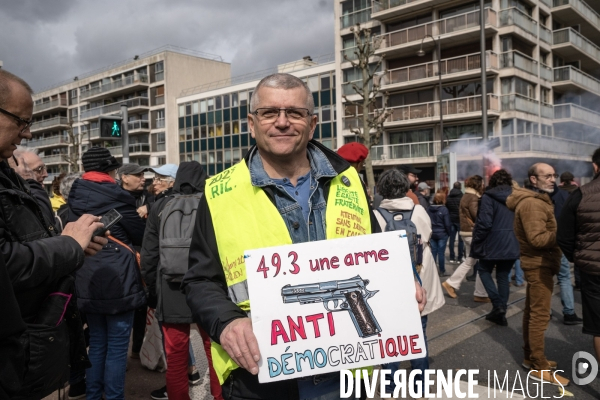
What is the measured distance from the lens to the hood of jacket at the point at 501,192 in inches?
237

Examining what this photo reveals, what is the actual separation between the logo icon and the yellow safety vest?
3340 mm

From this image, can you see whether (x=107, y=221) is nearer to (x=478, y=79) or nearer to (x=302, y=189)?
(x=302, y=189)

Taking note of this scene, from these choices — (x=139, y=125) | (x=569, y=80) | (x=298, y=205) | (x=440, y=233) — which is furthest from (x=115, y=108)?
(x=298, y=205)

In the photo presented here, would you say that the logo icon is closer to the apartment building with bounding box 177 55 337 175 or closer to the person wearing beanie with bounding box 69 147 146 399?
the person wearing beanie with bounding box 69 147 146 399

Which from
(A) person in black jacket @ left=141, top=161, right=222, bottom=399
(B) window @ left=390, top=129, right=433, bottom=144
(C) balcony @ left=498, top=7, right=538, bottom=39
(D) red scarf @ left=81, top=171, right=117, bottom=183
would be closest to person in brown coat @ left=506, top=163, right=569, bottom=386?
(A) person in black jacket @ left=141, top=161, right=222, bottom=399

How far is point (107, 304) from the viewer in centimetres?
348

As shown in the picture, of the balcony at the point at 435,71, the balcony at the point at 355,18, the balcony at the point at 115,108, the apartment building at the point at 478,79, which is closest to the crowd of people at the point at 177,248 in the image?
the apartment building at the point at 478,79

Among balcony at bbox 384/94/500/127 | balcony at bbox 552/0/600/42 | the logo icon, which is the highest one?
balcony at bbox 552/0/600/42

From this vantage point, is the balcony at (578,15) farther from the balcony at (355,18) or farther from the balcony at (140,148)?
the balcony at (140,148)

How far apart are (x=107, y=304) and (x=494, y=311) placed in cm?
467

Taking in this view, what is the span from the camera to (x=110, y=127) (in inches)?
421

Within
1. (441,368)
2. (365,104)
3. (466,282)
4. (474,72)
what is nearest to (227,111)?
(474,72)

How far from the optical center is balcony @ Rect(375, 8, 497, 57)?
29578mm

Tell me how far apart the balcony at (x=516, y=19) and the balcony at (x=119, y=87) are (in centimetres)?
3739
